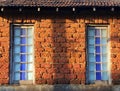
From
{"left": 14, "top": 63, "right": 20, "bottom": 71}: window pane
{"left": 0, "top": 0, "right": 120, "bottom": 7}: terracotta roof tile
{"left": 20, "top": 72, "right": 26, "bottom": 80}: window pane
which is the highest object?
{"left": 0, "top": 0, "right": 120, "bottom": 7}: terracotta roof tile

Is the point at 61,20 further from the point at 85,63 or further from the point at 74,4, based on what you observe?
the point at 85,63

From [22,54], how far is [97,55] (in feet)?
9.26

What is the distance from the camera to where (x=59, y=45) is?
15.6 meters

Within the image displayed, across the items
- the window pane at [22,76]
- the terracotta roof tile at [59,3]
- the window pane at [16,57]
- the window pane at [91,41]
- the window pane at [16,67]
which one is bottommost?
the window pane at [22,76]

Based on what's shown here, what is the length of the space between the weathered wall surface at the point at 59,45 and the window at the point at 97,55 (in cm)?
24

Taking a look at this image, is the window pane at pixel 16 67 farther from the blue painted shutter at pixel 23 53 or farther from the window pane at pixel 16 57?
the window pane at pixel 16 57

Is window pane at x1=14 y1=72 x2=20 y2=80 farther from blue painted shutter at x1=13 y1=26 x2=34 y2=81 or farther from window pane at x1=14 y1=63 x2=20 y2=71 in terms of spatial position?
window pane at x1=14 y1=63 x2=20 y2=71

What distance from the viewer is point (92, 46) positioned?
15867 millimetres

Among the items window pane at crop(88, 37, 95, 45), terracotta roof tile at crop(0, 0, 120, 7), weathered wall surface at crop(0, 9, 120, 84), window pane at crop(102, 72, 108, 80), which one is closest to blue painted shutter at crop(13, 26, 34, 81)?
weathered wall surface at crop(0, 9, 120, 84)

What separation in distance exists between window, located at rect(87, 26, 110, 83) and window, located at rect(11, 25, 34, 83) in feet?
7.10

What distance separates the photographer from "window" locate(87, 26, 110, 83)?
15.8m

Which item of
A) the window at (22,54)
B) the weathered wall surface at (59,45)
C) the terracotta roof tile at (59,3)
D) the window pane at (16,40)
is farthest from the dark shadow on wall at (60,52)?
the window pane at (16,40)

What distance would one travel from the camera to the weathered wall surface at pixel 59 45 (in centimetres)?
1546

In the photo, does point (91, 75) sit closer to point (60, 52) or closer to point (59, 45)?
point (60, 52)
